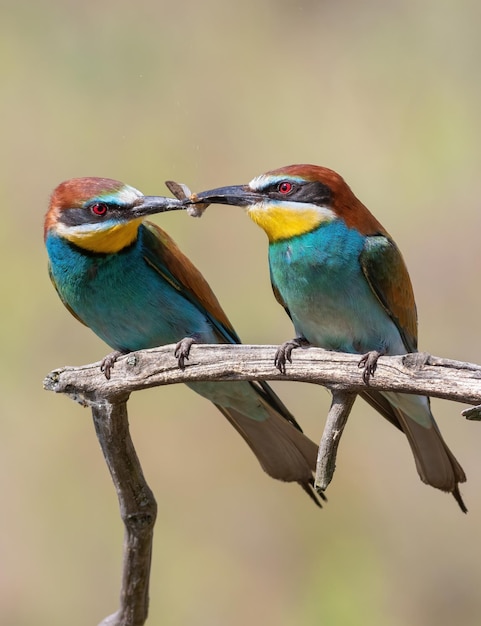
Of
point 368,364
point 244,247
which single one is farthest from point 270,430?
point 244,247

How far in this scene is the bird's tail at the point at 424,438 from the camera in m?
2.04

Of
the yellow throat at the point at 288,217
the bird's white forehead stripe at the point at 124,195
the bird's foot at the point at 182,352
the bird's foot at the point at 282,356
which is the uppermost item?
the bird's white forehead stripe at the point at 124,195

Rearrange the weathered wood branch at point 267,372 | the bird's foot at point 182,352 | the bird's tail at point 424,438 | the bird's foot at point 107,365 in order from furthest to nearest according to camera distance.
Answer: the bird's tail at point 424,438 → the bird's foot at point 107,365 → the bird's foot at point 182,352 → the weathered wood branch at point 267,372

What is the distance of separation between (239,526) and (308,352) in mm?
1502

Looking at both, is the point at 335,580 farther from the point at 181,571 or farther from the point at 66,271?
the point at 66,271

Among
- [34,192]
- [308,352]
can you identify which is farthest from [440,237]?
[308,352]

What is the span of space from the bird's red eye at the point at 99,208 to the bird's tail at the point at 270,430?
439mm

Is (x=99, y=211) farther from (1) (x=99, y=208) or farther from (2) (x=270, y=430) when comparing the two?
(2) (x=270, y=430)

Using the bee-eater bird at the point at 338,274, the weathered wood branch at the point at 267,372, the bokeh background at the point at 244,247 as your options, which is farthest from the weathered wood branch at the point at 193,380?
the bokeh background at the point at 244,247

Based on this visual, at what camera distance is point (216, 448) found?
3148 mm

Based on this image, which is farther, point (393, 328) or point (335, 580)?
point (335, 580)

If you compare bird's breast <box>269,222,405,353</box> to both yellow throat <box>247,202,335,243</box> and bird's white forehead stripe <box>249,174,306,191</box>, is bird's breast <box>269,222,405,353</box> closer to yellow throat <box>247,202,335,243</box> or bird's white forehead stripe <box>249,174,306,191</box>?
yellow throat <box>247,202,335,243</box>

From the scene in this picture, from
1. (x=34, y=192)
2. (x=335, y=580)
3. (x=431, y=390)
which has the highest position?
(x=34, y=192)

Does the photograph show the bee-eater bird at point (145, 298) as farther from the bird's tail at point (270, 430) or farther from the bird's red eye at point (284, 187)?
the bird's red eye at point (284, 187)
